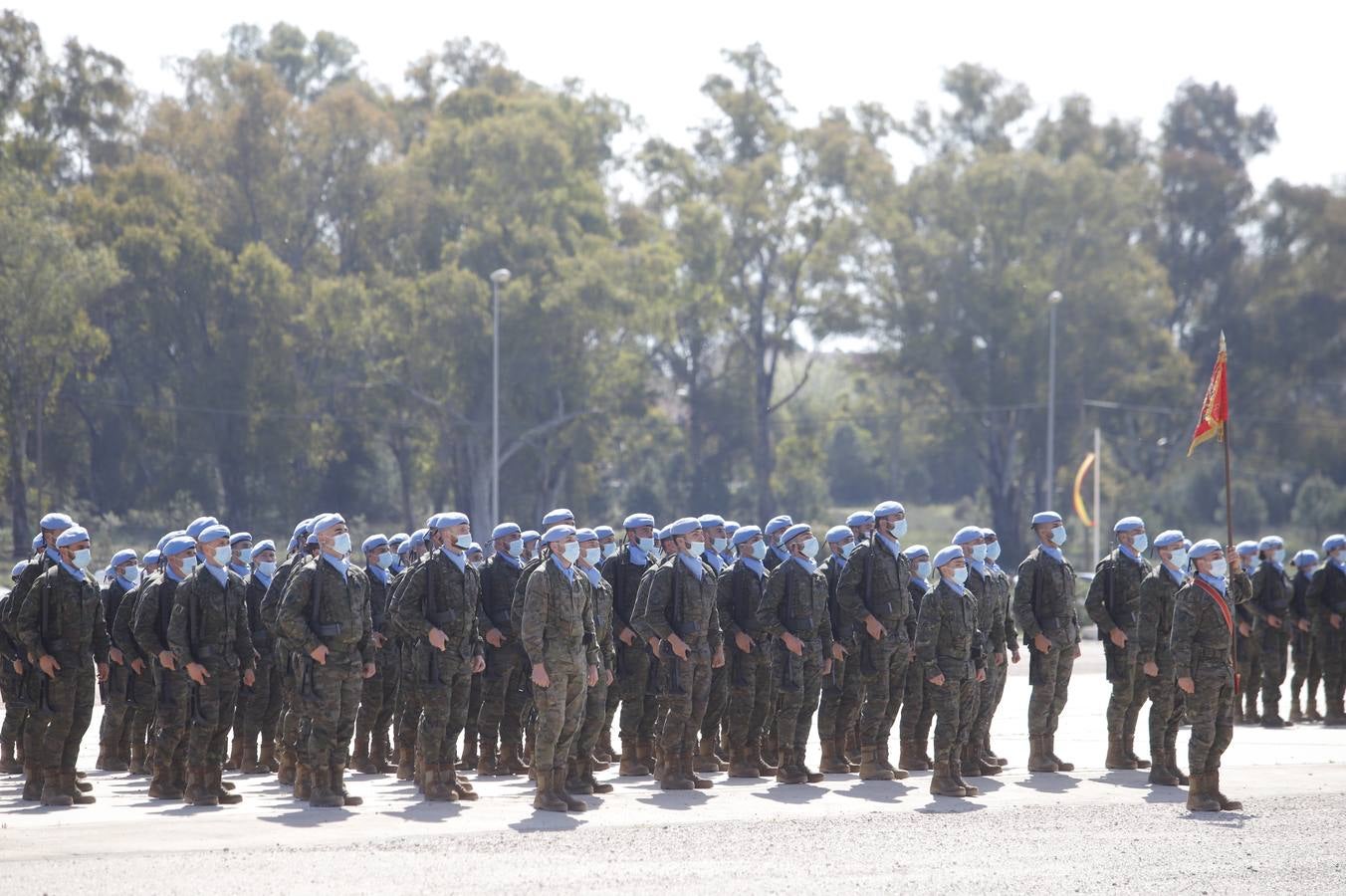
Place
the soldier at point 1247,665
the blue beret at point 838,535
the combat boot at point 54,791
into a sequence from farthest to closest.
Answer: the soldier at point 1247,665, the blue beret at point 838,535, the combat boot at point 54,791

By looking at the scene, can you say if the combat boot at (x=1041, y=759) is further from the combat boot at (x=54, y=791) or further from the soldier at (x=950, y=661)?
the combat boot at (x=54, y=791)

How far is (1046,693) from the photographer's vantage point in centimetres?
1513

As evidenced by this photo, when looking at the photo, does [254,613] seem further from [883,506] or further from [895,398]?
[895,398]

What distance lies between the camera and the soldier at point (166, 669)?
1288 cm

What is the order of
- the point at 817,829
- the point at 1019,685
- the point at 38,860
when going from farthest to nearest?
the point at 1019,685, the point at 817,829, the point at 38,860

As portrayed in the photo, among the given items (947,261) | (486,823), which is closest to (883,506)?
(486,823)

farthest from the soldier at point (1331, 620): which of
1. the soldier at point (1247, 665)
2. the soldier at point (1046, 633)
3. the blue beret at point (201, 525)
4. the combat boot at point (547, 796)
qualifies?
the blue beret at point (201, 525)

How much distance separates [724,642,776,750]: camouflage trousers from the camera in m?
14.8

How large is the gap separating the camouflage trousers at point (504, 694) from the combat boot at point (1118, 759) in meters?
4.84

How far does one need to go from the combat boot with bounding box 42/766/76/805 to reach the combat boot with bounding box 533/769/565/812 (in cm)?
326

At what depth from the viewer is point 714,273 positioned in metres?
63.1

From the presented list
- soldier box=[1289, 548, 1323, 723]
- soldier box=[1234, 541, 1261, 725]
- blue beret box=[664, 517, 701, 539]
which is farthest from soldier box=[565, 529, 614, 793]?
soldier box=[1289, 548, 1323, 723]

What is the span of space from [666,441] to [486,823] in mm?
→ 52218

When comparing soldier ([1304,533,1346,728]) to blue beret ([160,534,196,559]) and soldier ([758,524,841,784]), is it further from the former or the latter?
blue beret ([160,534,196,559])
